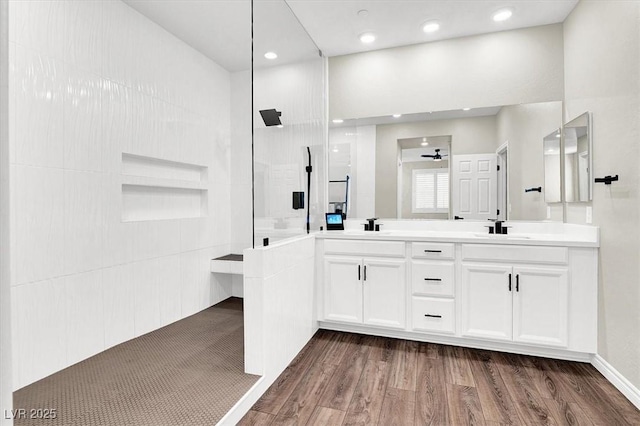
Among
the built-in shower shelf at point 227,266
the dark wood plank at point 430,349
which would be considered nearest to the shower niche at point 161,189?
the built-in shower shelf at point 227,266

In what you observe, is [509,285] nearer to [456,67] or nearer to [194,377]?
[456,67]

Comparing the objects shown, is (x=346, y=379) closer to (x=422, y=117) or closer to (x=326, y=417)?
(x=326, y=417)

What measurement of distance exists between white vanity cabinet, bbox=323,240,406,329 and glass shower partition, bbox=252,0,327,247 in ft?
1.43

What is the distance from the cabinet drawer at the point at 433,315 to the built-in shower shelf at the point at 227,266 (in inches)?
71.8

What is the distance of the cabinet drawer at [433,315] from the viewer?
8.59 feet

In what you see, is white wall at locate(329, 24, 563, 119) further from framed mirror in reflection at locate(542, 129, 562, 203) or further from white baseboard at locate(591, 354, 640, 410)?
white baseboard at locate(591, 354, 640, 410)

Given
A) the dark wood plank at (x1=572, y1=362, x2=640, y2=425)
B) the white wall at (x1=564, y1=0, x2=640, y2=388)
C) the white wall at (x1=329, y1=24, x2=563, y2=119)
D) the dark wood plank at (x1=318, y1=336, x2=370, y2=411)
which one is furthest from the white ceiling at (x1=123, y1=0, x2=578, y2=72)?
the dark wood plank at (x1=572, y1=362, x2=640, y2=425)

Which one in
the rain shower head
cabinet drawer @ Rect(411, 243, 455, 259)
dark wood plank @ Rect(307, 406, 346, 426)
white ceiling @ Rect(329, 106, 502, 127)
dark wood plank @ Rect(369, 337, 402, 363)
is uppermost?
white ceiling @ Rect(329, 106, 502, 127)

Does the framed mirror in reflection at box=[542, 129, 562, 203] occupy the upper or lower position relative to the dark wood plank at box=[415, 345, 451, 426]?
upper

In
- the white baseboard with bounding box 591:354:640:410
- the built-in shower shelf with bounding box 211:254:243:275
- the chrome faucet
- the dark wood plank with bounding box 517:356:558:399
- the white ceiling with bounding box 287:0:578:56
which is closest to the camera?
the white baseboard with bounding box 591:354:640:410

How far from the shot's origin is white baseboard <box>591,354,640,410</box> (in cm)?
190

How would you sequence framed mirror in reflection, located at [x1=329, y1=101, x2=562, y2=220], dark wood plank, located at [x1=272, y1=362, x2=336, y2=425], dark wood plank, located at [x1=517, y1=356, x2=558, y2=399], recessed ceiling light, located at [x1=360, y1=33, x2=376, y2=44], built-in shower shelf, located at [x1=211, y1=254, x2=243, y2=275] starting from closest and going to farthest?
dark wood plank, located at [x1=272, y1=362, x2=336, y2=425]
dark wood plank, located at [x1=517, y1=356, x2=558, y2=399]
framed mirror in reflection, located at [x1=329, y1=101, x2=562, y2=220]
recessed ceiling light, located at [x1=360, y1=33, x2=376, y2=44]
built-in shower shelf, located at [x1=211, y1=254, x2=243, y2=275]

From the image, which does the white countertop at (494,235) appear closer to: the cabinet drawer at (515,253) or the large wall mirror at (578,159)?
the cabinet drawer at (515,253)

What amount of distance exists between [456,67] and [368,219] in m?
1.59
